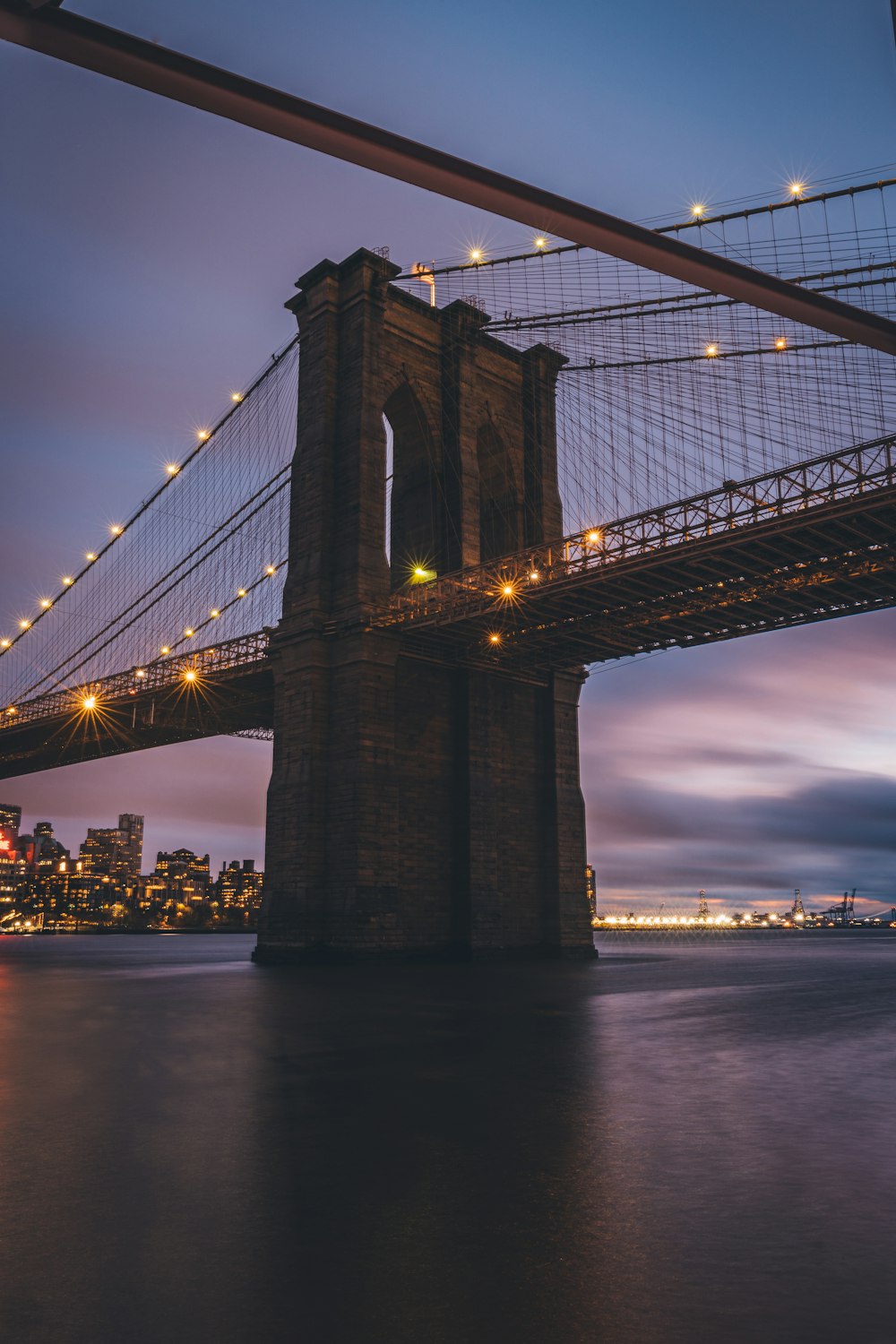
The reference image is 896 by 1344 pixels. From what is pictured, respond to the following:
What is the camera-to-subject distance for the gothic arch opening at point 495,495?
46219 mm

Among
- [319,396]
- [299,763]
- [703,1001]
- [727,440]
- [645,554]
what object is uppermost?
[319,396]

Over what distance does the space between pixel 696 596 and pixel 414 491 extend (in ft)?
49.1

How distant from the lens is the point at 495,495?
1855 inches

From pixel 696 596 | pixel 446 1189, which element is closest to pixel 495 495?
pixel 696 596

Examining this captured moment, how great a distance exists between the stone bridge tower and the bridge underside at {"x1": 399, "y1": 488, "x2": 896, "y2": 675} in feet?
7.87

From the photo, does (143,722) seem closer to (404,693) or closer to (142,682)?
(142,682)

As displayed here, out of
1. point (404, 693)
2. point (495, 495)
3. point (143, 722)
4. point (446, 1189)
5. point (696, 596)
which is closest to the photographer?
point (446, 1189)

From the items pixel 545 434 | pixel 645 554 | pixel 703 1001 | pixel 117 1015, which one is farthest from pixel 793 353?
pixel 117 1015

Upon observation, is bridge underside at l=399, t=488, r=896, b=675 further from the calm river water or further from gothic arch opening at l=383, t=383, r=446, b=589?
the calm river water

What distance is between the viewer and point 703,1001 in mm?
22297

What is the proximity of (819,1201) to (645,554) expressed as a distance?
27.3m

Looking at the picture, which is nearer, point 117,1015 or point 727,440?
point 117,1015

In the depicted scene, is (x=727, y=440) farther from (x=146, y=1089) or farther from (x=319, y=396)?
(x=146, y=1089)

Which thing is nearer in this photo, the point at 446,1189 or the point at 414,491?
the point at 446,1189
